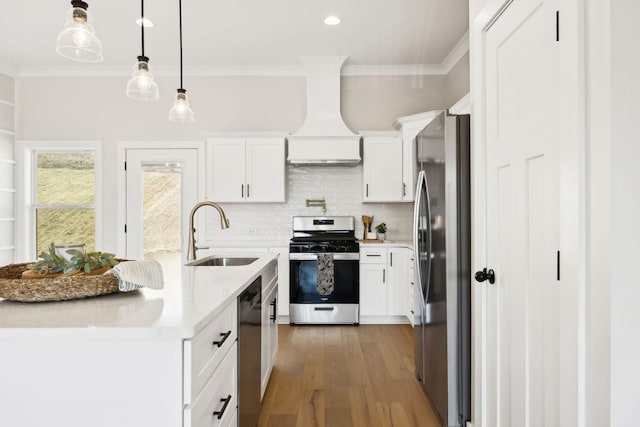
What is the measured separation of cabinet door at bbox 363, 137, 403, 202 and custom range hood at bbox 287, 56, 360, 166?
0.18 metres

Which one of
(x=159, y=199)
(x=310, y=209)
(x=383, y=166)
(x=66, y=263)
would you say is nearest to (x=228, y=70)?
(x=159, y=199)

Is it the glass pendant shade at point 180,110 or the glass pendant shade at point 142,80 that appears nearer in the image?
the glass pendant shade at point 142,80

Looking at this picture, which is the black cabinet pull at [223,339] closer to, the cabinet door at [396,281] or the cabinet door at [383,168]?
the cabinet door at [396,281]

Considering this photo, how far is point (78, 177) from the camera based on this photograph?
4910 millimetres

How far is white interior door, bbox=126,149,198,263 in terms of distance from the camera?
189 inches

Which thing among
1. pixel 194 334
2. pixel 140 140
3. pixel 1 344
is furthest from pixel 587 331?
pixel 140 140

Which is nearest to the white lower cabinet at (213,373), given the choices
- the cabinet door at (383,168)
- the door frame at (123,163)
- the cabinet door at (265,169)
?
the cabinet door at (265,169)

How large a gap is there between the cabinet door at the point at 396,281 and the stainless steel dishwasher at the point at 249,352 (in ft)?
7.76

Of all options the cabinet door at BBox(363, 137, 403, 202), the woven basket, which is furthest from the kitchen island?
the cabinet door at BBox(363, 137, 403, 202)

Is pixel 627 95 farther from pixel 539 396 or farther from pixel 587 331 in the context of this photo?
pixel 539 396

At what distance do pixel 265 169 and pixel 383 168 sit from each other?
1365 millimetres

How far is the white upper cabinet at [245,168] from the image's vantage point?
449 centimetres

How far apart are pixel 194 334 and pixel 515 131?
1.39 metres

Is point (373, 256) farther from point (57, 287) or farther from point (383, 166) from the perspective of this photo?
point (57, 287)
